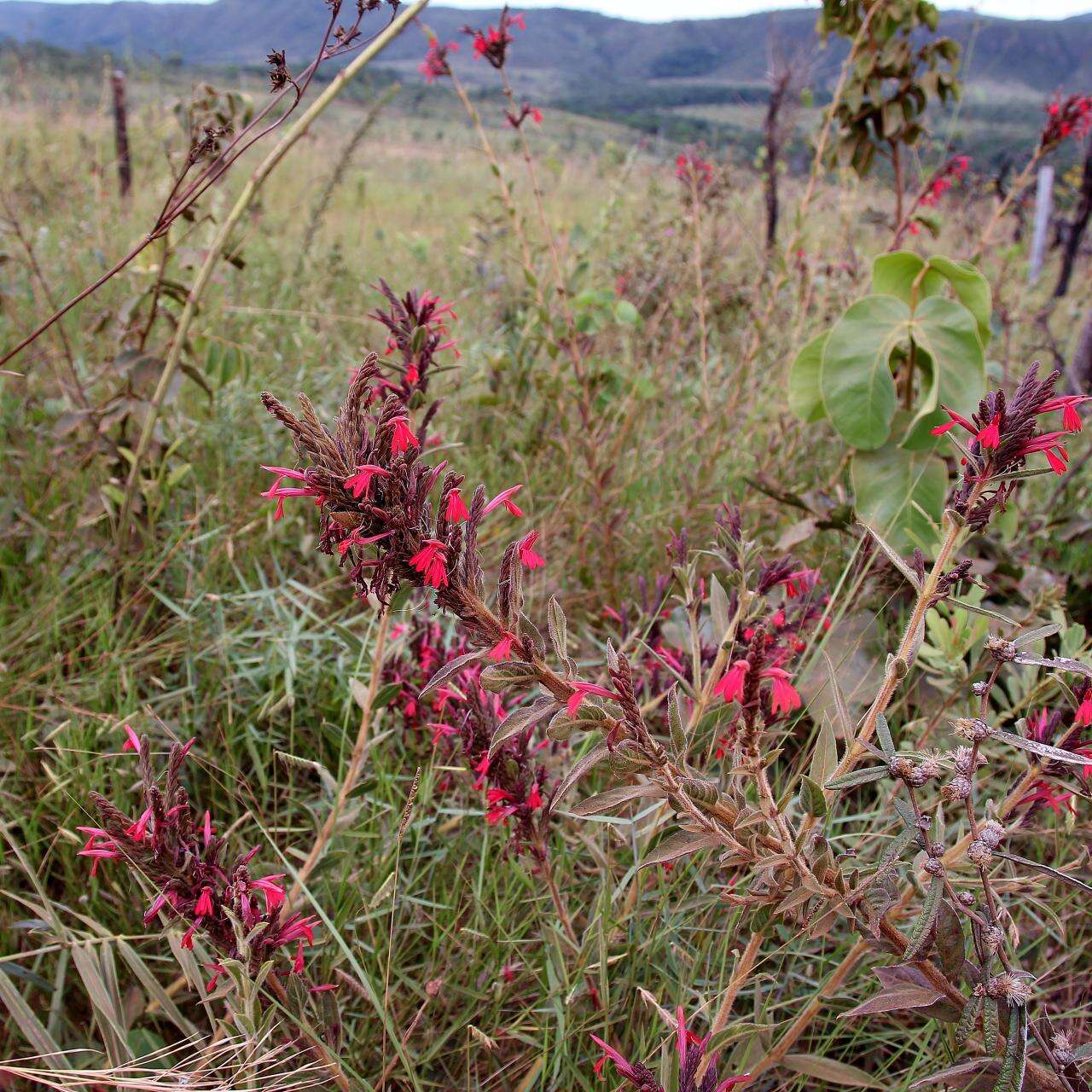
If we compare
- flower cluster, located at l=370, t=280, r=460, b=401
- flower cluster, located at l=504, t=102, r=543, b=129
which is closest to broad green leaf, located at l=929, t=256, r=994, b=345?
flower cluster, located at l=504, t=102, r=543, b=129

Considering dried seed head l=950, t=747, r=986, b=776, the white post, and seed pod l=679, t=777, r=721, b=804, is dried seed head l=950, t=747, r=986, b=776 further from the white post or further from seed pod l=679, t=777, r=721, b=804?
the white post

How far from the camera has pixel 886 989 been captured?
0.82 metres

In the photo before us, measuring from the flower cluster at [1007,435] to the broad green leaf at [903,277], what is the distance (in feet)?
4.20

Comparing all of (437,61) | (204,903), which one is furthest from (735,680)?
(437,61)

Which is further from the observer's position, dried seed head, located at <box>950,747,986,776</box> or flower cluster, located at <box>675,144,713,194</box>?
flower cluster, located at <box>675,144,713,194</box>

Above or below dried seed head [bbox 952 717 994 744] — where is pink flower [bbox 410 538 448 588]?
above

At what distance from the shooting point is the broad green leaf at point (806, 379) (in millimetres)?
2033

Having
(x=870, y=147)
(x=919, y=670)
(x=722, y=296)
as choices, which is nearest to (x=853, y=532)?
(x=919, y=670)

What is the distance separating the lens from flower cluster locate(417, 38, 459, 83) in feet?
7.82

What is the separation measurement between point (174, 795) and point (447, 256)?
537cm

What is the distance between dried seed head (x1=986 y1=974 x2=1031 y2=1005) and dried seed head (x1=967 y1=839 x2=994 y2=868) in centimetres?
10

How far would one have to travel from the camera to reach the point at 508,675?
2.52ft

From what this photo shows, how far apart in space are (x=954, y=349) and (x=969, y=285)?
0.21 meters

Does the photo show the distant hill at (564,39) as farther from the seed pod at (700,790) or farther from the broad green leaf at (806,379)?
the seed pod at (700,790)
